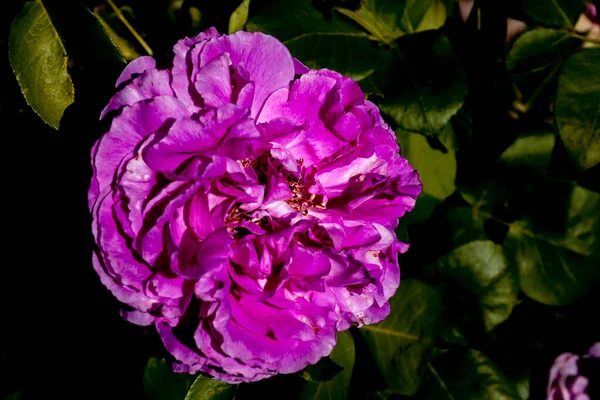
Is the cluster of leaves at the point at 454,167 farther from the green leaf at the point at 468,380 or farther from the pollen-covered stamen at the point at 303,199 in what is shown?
the pollen-covered stamen at the point at 303,199

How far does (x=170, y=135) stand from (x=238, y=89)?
11 centimetres

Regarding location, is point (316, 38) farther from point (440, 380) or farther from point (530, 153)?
point (440, 380)

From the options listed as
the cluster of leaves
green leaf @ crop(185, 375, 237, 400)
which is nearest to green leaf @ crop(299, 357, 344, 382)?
the cluster of leaves

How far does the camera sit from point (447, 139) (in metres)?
1.03

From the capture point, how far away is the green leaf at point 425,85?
31.8 inches

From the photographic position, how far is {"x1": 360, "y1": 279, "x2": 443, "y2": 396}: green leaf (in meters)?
0.91

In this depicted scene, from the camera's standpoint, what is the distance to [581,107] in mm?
769

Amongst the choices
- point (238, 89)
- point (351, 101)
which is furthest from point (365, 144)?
point (238, 89)

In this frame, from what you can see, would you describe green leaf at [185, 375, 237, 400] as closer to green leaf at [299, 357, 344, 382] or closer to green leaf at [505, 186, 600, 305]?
green leaf at [299, 357, 344, 382]

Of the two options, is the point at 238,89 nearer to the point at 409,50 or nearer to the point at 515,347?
the point at 409,50

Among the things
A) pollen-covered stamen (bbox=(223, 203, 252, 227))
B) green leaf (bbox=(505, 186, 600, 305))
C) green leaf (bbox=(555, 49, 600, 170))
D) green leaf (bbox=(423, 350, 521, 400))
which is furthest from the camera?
green leaf (bbox=(505, 186, 600, 305))

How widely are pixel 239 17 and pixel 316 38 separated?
0.13 metres

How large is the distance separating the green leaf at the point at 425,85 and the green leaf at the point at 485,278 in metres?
0.31

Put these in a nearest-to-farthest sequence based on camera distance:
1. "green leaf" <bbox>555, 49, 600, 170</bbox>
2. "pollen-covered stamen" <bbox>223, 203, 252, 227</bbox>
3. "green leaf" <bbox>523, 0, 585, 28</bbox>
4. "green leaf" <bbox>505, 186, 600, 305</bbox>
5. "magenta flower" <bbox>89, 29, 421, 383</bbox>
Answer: "magenta flower" <bbox>89, 29, 421, 383</bbox> < "pollen-covered stamen" <bbox>223, 203, 252, 227</bbox> < "green leaf" <bbox>555, 49, 600, 170</bbox> < "green leaf" <bbox>523, 0, 585, 28</bbox> < "green leaf" <bbox>505, 186, 600, 305</bbox>
